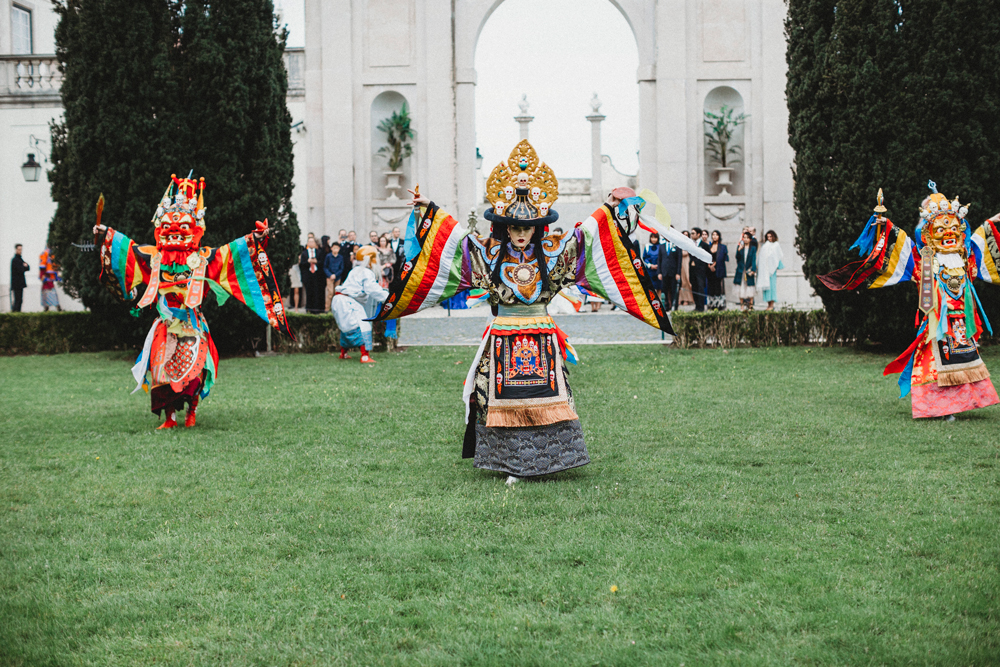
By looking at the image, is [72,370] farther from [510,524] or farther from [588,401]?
[510,524]

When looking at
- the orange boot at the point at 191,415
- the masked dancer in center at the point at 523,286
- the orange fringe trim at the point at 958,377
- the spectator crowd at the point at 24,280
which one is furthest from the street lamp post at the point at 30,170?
the orange fringe trim at the point at 958,377

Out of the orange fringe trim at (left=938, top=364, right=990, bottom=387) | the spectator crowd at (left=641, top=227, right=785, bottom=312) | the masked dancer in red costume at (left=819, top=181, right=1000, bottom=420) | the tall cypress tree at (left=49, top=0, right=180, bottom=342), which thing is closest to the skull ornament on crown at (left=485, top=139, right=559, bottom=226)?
the masked dancer in red costume at (left=819, top=181, right=1000, bottom=420)

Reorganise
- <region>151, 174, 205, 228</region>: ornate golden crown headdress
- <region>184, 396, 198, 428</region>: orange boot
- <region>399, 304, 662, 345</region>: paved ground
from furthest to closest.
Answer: <region>399, 304, 662, 345</region>: paved ground < <region>184, 396, 198, 428</region>: orange boot < <region>151, 174, 205, 228</region>: ornate golden crown headdress

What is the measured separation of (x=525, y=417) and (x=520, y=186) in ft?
5.20

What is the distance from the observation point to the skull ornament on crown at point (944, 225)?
875cm

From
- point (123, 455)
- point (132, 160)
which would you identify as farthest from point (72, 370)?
point (123, 455)

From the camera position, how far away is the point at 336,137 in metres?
24.4

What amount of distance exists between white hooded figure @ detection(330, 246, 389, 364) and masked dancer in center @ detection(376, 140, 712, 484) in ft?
23.3

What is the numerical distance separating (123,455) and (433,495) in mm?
2903

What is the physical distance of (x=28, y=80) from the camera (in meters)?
23.7

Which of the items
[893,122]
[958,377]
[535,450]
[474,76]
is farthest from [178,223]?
[474,76]

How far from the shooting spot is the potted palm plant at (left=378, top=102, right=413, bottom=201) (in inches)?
965

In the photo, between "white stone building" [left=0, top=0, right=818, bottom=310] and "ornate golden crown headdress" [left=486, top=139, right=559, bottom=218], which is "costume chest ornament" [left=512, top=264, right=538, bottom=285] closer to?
"ornate golden crown headdress" [left=486, top=139, right=559, bottom=218]

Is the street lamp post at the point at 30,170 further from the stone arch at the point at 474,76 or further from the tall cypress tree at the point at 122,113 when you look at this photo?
the stone arch at the point at 474,76
